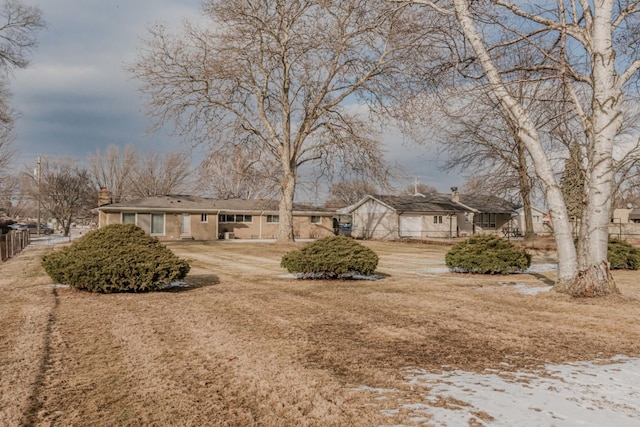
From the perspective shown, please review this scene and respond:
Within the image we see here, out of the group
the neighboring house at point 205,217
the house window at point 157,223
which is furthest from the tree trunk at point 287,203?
the house window at point 157,223

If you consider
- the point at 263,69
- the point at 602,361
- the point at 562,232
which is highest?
the point at 263,69

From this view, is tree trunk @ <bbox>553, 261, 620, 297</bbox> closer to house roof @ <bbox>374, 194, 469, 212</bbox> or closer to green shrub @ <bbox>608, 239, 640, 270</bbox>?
green shrub @ <bbox>608, 239, 640, 270</bbox>

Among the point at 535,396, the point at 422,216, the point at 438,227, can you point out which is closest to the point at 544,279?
the point at 535,396

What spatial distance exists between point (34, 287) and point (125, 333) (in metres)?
5.91

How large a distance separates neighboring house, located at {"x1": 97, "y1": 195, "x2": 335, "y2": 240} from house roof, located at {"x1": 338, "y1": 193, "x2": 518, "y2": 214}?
5197 mm

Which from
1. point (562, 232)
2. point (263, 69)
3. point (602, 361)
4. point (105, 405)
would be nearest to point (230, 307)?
point (105, 405)

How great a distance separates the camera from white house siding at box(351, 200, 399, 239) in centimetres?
4281

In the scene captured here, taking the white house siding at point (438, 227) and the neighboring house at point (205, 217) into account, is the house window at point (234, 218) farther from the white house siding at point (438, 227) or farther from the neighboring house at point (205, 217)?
the white house siding at point (438, 227)

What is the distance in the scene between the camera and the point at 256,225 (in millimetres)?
40031

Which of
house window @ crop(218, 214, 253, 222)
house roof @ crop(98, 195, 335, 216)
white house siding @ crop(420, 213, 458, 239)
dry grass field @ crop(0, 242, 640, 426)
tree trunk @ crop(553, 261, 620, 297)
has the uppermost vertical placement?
house roof @ crop(98, 195, 335, 216)

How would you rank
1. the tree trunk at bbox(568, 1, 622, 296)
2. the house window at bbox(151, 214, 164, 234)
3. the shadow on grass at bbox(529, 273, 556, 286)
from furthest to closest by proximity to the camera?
the house window at bbox(151, 214, 164, 234) → the shadow on grass at bbox(529, 273, 556, 286) → the tree trunk at bbox(568, 1, 622, 296)

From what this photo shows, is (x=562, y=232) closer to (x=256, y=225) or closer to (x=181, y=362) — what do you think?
(x=181, y=362)

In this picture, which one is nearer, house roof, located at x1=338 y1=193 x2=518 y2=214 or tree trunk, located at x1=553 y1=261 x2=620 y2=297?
tree trunk, located at x1=553 y1=261 x2=620 y2=297

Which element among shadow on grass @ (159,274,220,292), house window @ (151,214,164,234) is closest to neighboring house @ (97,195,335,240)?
house window @ (151,214,164,234)
